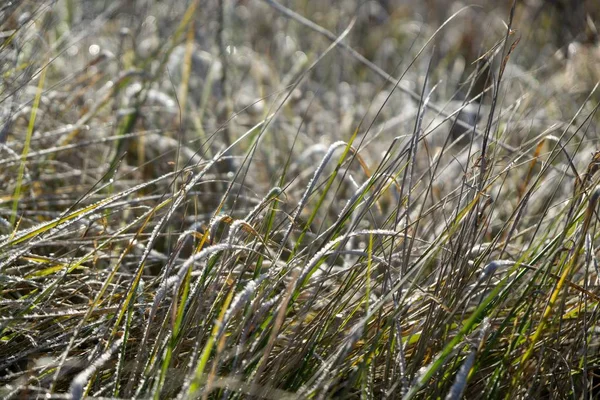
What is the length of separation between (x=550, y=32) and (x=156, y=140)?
9.91ft

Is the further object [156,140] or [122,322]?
[156,140]

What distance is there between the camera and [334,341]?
3.57 feet

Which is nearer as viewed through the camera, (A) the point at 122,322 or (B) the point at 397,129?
(A) the point at 122,322

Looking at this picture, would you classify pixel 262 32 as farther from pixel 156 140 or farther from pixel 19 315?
pixel 19 315

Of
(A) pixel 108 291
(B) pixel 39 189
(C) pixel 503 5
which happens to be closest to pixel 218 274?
(A) pixel 108 291

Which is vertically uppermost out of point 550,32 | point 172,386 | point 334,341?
point 172,386

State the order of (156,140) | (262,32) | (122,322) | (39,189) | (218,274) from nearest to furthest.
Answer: (218,274) < (122,322) < (39,189) < (156,140) < (262,32)

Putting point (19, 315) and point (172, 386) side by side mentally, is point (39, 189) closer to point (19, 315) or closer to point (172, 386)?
point (19, 315)

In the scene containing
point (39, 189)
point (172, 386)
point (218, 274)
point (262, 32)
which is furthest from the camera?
point (262, 32)

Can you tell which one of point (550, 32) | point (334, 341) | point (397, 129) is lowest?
point (550, 32)

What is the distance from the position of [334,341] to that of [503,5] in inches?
178

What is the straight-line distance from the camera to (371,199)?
1072 mm

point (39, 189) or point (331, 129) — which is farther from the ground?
point (39, 189)

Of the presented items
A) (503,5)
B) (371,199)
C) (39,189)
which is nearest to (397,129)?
(39,189)
